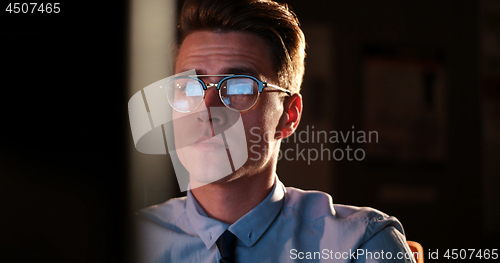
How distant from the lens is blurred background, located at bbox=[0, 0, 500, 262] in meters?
0.87

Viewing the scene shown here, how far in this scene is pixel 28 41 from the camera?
0.89 m

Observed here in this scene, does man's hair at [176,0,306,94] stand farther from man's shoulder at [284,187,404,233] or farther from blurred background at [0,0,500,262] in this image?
man's shoulder at [284,187,404,233]

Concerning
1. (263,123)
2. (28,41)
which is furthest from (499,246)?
(28,41)

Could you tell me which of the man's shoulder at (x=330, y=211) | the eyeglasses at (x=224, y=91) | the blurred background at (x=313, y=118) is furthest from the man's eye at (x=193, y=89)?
the man's shoulder at (x=330, y=211)

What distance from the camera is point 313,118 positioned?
1201 mm

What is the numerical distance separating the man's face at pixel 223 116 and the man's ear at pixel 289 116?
2cm

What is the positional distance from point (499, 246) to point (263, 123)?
3.03ft

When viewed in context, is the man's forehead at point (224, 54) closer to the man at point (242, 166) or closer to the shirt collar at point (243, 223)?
the man at point (242, 166)

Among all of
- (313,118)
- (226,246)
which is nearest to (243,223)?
(226,246)

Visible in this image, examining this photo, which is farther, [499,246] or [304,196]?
[499,246]

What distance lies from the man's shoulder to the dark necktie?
0.19 meters

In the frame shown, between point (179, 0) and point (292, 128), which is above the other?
point (179, 0)

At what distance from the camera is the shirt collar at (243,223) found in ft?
3.05

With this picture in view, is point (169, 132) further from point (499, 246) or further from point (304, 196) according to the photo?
point (499, 246)
